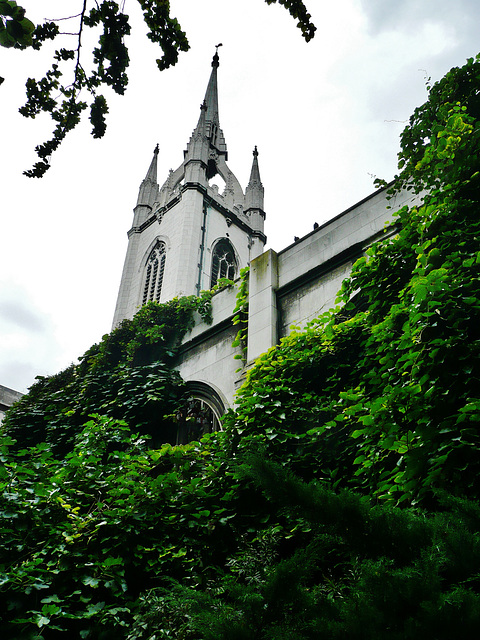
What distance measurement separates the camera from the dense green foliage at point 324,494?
231cm

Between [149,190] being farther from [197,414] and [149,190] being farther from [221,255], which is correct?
[197,414]

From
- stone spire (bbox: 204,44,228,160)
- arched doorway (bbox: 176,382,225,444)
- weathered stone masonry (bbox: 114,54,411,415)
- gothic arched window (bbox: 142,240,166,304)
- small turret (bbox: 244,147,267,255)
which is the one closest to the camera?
weathered stone masonry (bbox: 114,54,411,415)

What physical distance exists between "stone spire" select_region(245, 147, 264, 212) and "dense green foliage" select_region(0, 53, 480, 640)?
2644cm

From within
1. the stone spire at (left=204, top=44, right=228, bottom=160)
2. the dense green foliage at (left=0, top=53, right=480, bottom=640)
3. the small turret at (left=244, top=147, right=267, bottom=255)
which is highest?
the stone spire at (left=204, top=44, right=228, bottom=160)

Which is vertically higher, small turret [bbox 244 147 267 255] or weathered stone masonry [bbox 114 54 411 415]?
small turret [bbox 244 147 267 255]

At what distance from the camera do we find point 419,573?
2.11m

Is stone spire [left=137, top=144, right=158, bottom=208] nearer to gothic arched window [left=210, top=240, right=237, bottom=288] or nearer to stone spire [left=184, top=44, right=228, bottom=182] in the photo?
stone spire [left=184, top=44, right=228, bottom=182]

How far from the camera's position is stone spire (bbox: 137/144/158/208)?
34.6 m

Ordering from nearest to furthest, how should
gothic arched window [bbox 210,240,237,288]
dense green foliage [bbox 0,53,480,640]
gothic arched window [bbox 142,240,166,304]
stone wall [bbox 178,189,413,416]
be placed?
dense green foliage [bbox 0,53,480,640] < stone wall [bbox 178,189,413,416] < gothic arched window [bbox 142,240,166,304] < gothic arched window [bbox 210,240,237,288]

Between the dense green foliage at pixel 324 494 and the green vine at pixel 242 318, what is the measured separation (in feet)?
6.73

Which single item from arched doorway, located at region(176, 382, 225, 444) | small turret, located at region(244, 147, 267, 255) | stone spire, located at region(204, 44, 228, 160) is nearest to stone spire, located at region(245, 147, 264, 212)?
small turret, located at region(244, 147, 267, 255)

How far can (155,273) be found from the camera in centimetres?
2939

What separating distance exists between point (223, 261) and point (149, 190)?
30.6 ft

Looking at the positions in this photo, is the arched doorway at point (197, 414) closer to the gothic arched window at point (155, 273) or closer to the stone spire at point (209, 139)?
the gothic arched window at point (155, 273)
